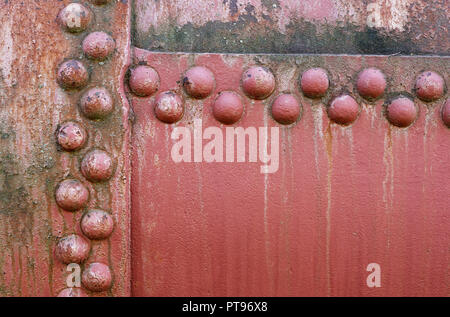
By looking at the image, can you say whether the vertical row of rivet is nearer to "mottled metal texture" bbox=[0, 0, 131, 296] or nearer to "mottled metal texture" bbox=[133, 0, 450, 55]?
"mottled metal texture" bbox=[0, 0, 131, 296]

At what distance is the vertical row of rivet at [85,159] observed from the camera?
1113mm

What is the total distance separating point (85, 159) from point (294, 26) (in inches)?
24.8

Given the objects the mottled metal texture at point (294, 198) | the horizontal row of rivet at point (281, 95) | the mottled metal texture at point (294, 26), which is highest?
the mottled metal texture at point (294, 26)

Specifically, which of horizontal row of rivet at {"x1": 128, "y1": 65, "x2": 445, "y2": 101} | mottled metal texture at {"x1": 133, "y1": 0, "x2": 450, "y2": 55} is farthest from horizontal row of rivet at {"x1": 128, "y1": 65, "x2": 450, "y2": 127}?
mottled metal texture at {"x1": 133, "y1": 0, "x2": 450, "y2": 55}

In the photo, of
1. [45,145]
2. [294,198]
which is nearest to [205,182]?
[294,198]

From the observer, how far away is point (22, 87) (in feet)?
3.66

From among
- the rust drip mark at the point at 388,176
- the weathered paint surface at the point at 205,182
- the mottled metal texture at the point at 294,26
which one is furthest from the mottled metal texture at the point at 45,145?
the rust drip mark at the point at 388,176

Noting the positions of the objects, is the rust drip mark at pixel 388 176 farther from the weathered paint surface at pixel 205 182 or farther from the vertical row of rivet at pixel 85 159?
the vertical row of rivet at pixel 85 159

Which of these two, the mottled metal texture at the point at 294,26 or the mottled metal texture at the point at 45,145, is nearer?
the mottled metal texture at the point at 45,145

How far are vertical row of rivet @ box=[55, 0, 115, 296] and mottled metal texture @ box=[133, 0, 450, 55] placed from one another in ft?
0.46

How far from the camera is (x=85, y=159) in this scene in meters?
1.12

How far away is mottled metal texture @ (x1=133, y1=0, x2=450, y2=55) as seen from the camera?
48.0 inches

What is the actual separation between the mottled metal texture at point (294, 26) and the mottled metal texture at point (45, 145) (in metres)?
0.12
